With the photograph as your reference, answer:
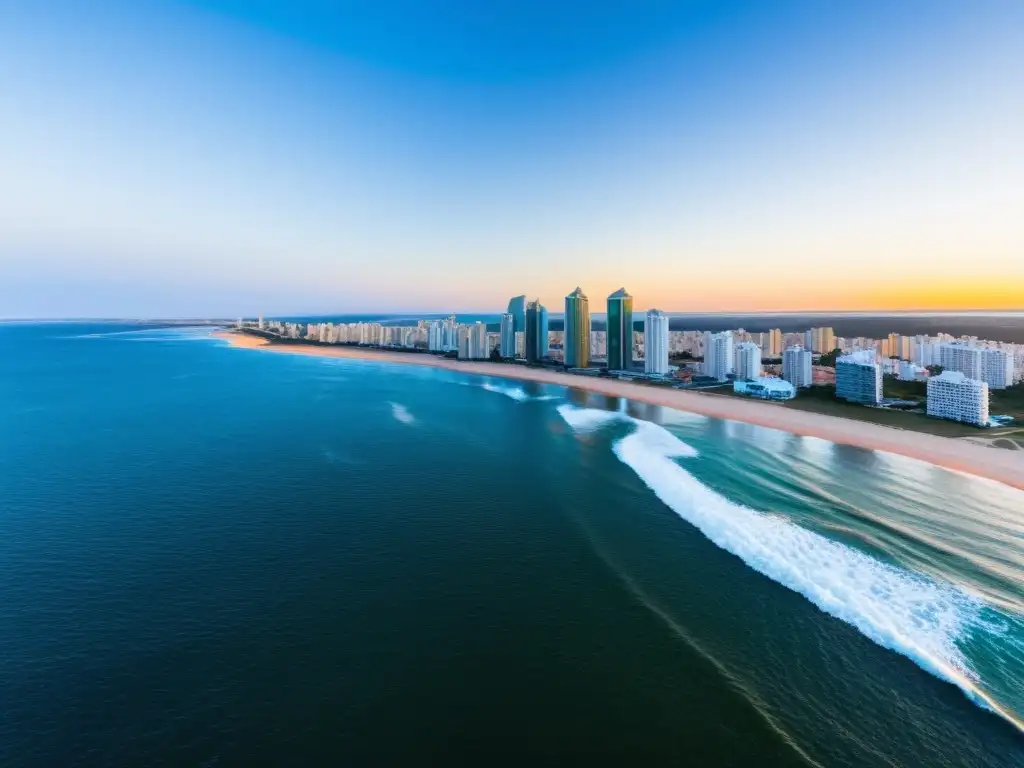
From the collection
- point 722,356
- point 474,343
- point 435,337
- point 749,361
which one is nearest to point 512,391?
point 722,356

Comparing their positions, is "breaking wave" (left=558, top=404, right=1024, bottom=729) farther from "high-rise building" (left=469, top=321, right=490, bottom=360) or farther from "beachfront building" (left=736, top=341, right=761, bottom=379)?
"high-rise building" (left=469, top=321, right=490, bottom=360)

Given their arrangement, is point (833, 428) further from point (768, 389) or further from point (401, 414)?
point (401, 414)

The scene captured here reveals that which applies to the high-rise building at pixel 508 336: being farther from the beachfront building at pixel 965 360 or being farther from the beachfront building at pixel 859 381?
the beachfront building at pixel 965 360

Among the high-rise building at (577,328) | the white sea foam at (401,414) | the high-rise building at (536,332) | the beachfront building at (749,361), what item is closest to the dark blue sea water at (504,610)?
the white sea foam at (401,414)

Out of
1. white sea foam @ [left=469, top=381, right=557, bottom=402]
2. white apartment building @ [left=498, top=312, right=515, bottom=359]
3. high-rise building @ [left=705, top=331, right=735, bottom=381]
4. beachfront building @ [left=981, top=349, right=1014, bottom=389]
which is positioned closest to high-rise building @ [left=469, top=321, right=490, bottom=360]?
white apartment building @ [left=498, top=312, right=515, bottom=359]

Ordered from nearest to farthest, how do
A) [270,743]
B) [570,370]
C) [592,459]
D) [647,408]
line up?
[270,743] → [592,459] → [647,408] → [570,370]

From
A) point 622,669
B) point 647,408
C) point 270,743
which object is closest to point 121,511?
point 270,743

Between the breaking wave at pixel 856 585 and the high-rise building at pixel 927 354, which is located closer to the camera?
the breaking wave at pixel 856 585

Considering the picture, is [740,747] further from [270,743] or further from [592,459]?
[592,459]
